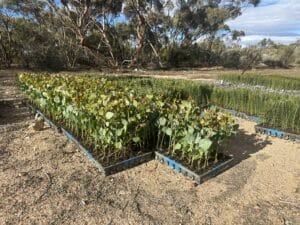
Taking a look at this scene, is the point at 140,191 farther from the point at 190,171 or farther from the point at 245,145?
the point at 245,145

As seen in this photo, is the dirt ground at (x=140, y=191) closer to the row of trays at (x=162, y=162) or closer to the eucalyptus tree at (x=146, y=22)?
the row of trays at (x=162, y=162)

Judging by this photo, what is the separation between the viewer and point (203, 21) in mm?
23312

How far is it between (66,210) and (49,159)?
1.09m

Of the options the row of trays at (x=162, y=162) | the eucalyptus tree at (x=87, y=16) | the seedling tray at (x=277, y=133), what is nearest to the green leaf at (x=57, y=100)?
the row of trays at (x=162, y=162)

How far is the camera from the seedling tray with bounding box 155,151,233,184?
2723 mm

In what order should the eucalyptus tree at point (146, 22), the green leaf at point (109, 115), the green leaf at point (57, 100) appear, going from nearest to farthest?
1. the green leaf at point (109, 115)
2. the green leaf at point (57, 100)
3. the eucalyptus tree at point (146, 22)

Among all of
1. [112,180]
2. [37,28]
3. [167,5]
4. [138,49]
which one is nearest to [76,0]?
[37,28]

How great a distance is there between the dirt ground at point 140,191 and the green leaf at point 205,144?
1.30 feet

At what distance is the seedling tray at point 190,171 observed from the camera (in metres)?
2.72

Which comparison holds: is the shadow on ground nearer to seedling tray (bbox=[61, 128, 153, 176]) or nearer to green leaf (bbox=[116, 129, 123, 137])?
seedling tray (bbox=[61, 128, 153, 176])

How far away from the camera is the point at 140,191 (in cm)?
257

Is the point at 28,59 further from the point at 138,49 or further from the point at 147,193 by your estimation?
the point at 147,193

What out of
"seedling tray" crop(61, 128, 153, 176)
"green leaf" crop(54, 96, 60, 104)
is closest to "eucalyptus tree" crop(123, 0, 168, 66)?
"green leaf" crop(54, 96, 60, 104)

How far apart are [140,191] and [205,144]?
80 centimetres
